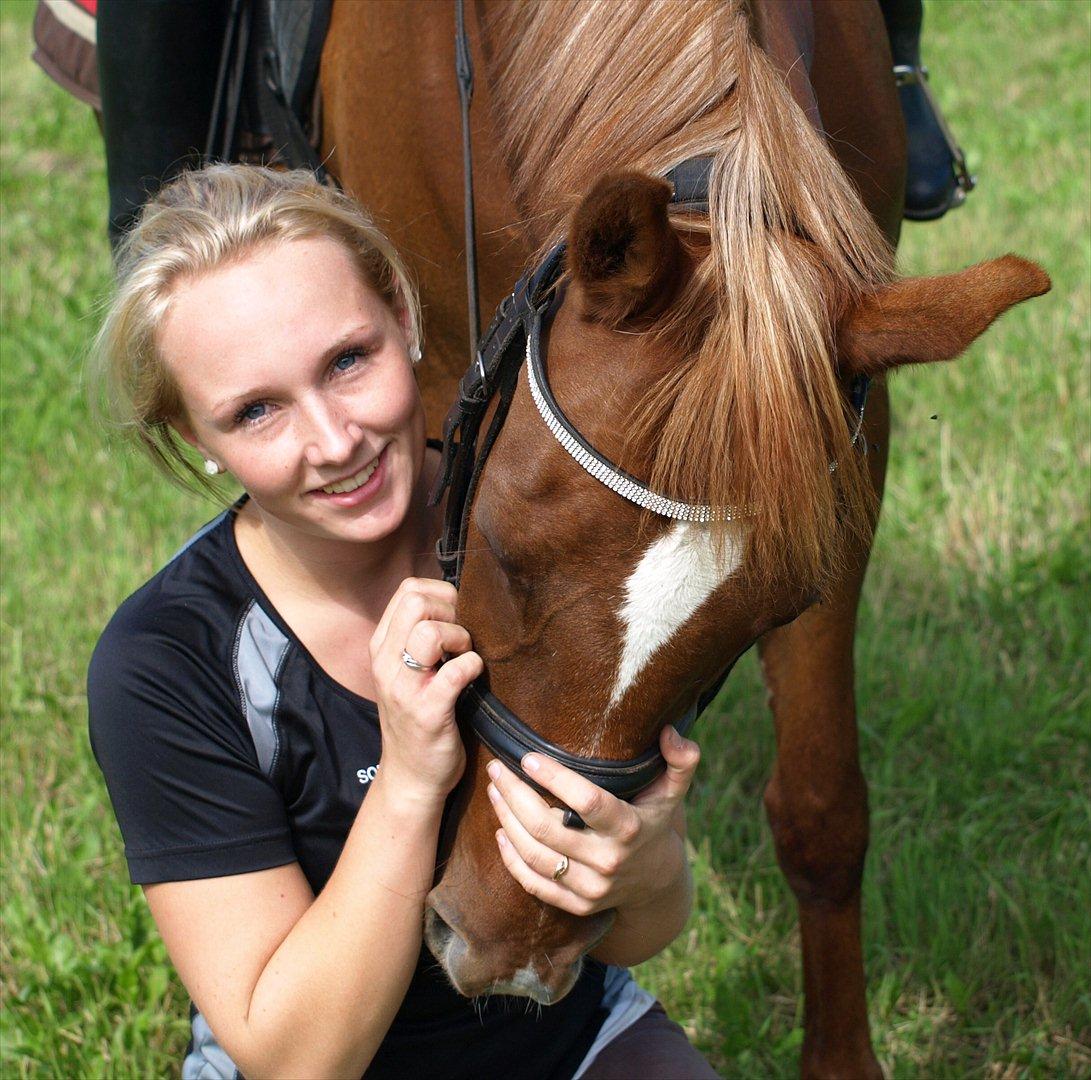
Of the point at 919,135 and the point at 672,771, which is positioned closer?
the point at 672,771

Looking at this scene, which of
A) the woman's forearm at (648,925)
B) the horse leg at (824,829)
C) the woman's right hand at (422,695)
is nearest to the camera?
the woman's right hand at (422,695)

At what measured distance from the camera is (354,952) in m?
1.50

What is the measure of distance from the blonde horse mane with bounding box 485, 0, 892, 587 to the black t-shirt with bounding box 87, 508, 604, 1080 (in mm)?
605

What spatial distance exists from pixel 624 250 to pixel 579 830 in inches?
23.6

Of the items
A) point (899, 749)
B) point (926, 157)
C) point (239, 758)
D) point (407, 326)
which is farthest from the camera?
point (899, 749)

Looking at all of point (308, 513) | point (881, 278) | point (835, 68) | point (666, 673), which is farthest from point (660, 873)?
point (835, 68)

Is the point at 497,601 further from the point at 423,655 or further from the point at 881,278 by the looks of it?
the point at 881,278

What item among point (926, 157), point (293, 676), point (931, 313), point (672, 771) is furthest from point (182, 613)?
point (926, 157)

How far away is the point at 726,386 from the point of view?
4.20ft

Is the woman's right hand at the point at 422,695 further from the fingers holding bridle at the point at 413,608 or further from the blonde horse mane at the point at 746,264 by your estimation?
the blonde horse mane at the point at 746,264

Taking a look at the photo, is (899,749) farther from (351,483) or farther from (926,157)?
(351,483)

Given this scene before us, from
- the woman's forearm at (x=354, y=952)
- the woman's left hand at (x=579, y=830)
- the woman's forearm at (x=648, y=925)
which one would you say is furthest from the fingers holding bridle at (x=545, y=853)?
the woman's forearm at (x=648, y=925)

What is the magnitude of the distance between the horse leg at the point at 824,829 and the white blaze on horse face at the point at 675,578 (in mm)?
960

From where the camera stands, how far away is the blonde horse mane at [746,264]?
1278mm
